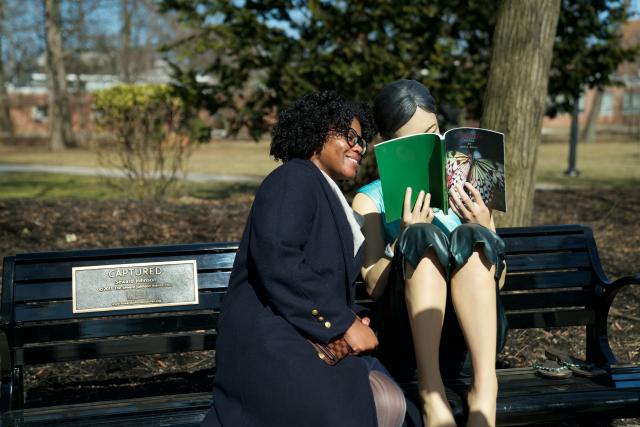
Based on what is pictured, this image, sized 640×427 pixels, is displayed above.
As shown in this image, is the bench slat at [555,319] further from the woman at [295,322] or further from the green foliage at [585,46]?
the green foliage at [585,46]

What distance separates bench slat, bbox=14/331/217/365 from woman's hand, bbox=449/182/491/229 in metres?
1.21

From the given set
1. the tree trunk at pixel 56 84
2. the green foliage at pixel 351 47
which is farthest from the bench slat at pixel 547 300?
the tree trunk at pixel 56 84

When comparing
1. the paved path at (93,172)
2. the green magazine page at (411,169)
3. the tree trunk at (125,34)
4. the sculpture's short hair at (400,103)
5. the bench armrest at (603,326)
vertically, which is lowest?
the paved path at (93,172)

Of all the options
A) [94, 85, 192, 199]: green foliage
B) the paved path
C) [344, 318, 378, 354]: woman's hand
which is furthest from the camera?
the paved path

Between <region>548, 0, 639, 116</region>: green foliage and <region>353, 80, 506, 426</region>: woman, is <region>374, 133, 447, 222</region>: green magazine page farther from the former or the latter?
<region>548, 0, 639, 116</region>: green foliage

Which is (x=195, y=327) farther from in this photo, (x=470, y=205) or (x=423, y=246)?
(x=470, y=205)

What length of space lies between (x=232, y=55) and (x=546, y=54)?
5.76 m

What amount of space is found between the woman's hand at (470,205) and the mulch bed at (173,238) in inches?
65.3

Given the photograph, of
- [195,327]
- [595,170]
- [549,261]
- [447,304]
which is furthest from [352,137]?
[595,170]

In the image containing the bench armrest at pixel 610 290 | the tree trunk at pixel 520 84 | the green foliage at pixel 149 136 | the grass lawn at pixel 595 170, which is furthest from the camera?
the grass lawn at pixel 595 170

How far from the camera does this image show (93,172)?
61.8 feet

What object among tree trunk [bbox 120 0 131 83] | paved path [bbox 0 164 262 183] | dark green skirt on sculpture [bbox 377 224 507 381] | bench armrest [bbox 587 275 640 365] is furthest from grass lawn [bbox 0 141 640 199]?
tree trunk [bbox 120 0 131 83]

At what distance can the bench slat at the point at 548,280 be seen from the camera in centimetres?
386

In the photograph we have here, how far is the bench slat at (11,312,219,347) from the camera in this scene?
11.1 feet
